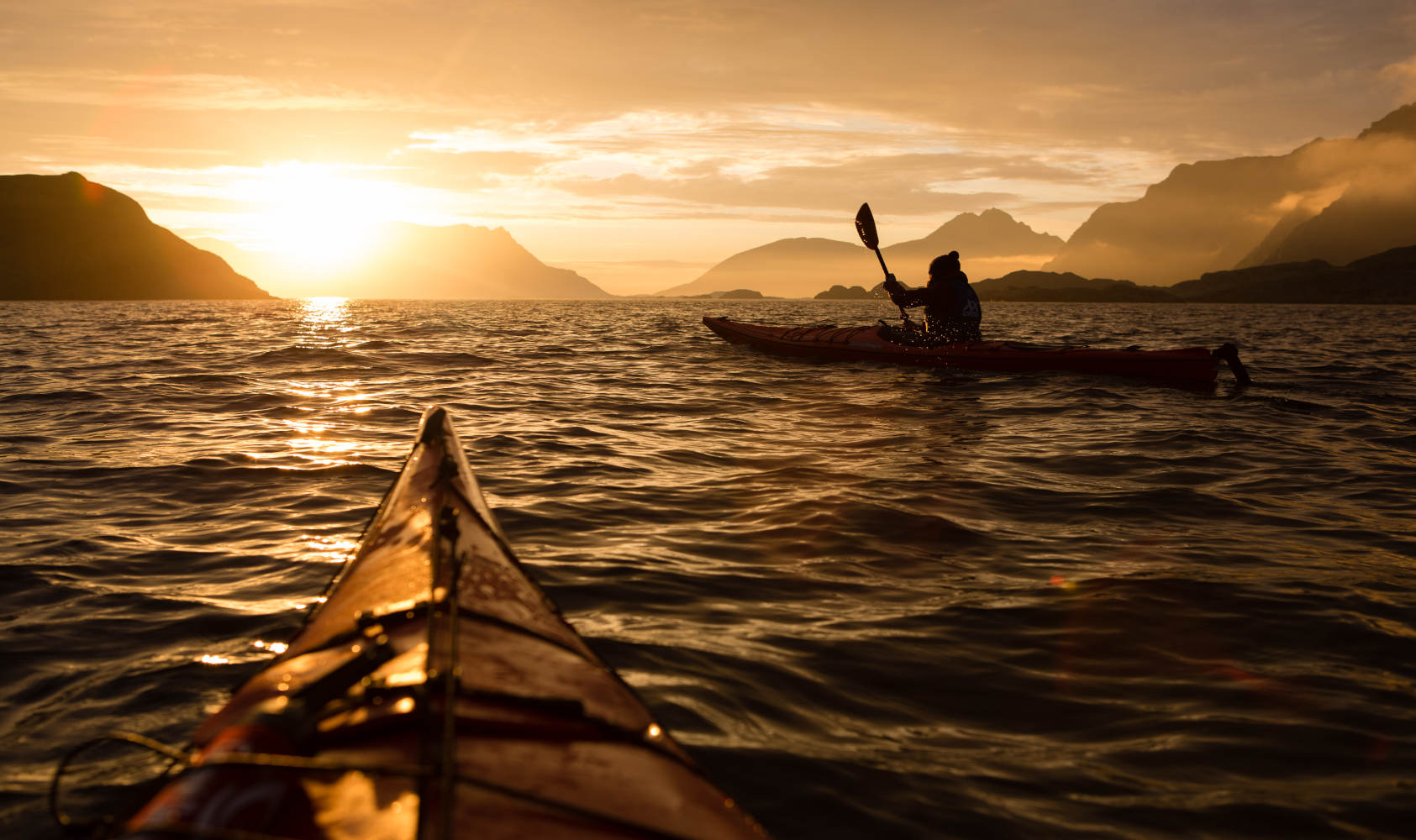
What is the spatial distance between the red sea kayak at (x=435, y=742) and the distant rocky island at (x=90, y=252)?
590 feet

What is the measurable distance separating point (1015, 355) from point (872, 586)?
33.4 feet

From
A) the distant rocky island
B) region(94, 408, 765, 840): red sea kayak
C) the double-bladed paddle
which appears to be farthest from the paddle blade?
the distant rocky island

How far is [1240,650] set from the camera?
3785 millimetres

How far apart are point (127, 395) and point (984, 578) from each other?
40.4 feet

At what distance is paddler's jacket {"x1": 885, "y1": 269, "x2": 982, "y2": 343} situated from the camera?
14.2 metres

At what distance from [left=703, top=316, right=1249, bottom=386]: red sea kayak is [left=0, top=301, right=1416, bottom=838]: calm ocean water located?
1932 mm

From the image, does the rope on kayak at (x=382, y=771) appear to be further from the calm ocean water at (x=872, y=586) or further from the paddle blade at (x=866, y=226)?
the paddle blade at (x=866, y=226)

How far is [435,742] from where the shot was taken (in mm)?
1801

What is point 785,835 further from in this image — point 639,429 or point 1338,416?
point 1338,416

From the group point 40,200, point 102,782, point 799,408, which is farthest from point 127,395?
point 40,200

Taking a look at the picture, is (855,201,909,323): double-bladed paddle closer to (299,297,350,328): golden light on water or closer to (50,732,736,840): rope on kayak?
(50,732,736,840): rope on kayak

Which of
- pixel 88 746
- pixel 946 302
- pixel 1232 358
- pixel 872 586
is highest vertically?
pixel 946 302

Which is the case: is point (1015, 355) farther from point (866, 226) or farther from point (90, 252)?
point (90, 252)

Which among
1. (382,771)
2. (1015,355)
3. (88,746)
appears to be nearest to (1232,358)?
(1015,355)
